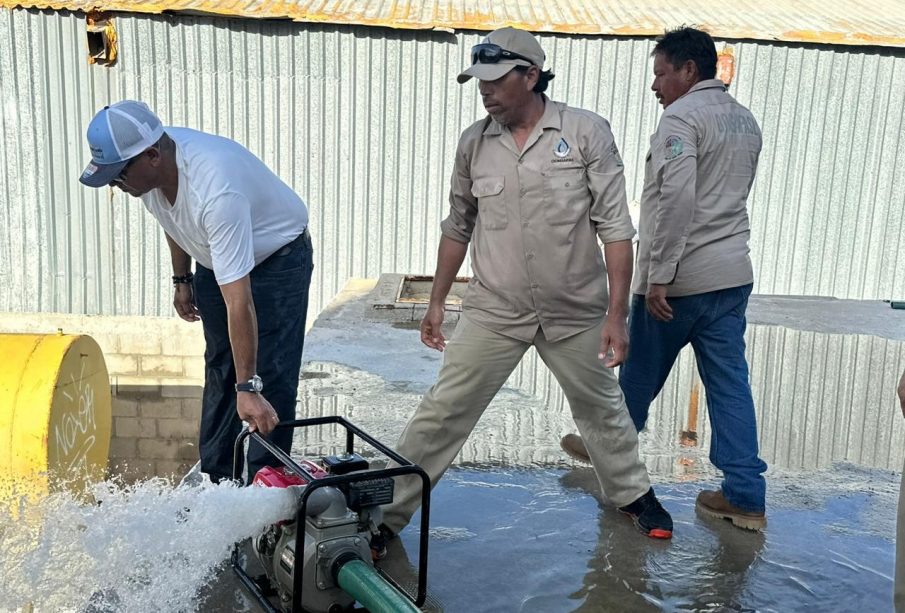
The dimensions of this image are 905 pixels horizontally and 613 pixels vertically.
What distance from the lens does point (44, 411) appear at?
4398 millimetres

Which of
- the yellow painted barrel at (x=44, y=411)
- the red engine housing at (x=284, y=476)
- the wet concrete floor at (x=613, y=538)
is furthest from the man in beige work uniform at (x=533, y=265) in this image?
the yellow painted barrel at (x=44, y=411)

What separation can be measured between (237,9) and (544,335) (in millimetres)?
7041

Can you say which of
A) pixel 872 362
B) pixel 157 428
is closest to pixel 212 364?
pixel 872 362

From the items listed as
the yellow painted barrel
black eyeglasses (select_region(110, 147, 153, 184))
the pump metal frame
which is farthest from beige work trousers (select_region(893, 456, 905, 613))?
the yellow painted barrel

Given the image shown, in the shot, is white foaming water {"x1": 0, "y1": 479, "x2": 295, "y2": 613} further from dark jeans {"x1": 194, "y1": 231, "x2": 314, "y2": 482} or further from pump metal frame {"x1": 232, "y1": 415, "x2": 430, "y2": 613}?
dark jeans {"x1": 194, "y1": 231, "x2": 314, "y2": 482}

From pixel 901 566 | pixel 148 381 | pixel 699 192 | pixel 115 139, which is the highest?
pixel 115 139

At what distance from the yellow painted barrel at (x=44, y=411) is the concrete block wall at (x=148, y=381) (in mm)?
4525

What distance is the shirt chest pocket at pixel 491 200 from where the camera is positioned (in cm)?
318

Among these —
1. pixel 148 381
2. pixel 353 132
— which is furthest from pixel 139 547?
pixel 353 132

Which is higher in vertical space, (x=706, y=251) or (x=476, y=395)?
(x=706, y=251)

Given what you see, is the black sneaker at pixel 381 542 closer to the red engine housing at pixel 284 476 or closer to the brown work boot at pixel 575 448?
the red engine housing at pixel 284 476

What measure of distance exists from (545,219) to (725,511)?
1474 mm

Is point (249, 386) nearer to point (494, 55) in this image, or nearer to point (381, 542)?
point (381, 542)

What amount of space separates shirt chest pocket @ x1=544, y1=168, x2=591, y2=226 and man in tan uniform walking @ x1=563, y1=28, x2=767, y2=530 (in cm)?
49
